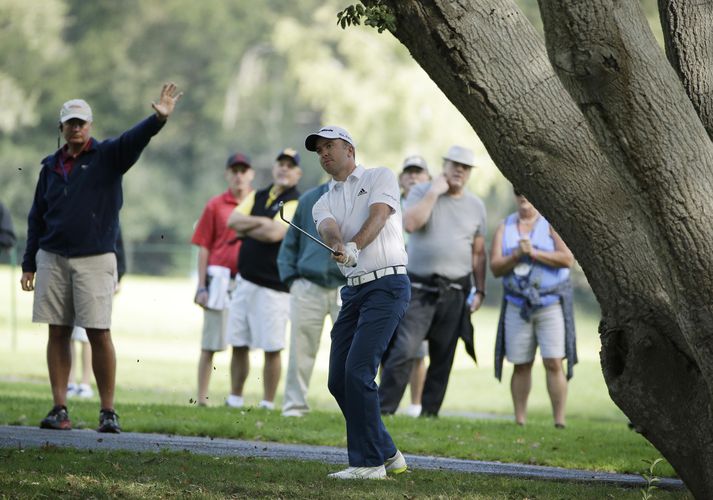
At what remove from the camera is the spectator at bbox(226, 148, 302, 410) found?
46.5 ft

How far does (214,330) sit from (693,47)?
7.93 m

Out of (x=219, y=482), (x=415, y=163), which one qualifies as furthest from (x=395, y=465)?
(x=415, y=163)

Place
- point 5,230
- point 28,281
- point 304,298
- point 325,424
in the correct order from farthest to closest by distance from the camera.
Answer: point 5,230 → point 304,298 → point 325,424 → point 28,281

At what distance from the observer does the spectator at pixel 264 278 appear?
1418 cm

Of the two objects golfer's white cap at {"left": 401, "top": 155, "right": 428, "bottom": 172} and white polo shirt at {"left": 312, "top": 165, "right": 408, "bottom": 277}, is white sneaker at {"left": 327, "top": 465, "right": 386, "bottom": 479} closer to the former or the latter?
white polo shirt at {"left": 312, "top": 165, "right": 408, "bottom": 277}

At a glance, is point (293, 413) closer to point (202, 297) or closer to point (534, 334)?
point (202, 297)

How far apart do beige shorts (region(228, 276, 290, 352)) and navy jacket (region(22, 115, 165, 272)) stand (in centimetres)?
326

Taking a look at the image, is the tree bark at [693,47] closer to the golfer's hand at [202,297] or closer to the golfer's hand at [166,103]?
the golfer's hand at [166,103]

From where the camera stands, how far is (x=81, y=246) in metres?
11.0

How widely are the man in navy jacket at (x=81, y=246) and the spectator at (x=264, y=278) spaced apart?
3.04m

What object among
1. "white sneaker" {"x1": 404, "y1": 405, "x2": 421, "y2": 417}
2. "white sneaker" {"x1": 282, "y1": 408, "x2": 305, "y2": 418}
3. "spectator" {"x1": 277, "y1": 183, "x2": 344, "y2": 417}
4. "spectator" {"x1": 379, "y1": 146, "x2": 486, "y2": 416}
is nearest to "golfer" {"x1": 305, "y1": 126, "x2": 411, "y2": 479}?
"white sneaker" {"x1": 282, "y1": 408, "x2": 305, "y2": 418}

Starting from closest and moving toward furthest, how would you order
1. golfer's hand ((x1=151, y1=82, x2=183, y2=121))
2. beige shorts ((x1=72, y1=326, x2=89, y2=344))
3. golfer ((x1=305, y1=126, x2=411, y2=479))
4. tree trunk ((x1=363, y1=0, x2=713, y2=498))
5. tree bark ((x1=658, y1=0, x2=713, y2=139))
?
tree trunk ((x1=363, y1=0, x2=713, y2=498)) → tree bark ((x1=658, y1=0, x2=713, y2=139)) → golfer ((x1=305, y1=126, x2=411, y2=479)) → golfer's hand ((x1=151, y1=82, x2=183, y2=121)) → beige shorts ((x1=72, y1=326, x2=89, y2=344))

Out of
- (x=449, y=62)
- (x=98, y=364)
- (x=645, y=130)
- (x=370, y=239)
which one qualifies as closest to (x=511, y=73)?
(x=449, y=62)

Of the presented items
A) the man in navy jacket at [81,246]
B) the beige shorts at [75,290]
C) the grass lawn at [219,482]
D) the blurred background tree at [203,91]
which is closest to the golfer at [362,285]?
the grass lawn at [219,482]
